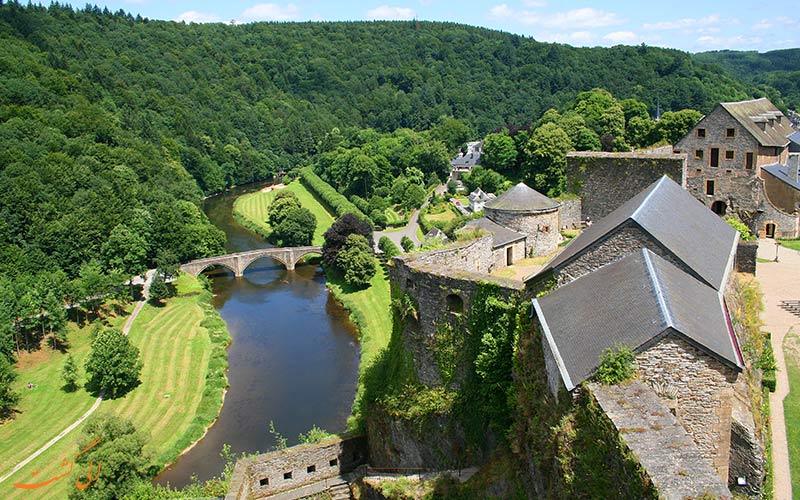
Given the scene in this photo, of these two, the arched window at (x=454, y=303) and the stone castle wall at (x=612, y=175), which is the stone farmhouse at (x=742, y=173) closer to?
the stone castle wall at (x=612, y=175)

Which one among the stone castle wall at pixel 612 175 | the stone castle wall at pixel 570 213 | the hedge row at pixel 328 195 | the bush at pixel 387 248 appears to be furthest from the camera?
the hedge row at pixel 328 195

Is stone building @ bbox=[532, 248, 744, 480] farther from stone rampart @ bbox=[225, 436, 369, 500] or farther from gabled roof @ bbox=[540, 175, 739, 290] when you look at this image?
stone rampart @ bbox=[225, 436, 369, 500]

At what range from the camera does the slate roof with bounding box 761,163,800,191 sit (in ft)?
110

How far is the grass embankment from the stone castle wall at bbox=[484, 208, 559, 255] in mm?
18574

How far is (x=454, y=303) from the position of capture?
16.9 meters

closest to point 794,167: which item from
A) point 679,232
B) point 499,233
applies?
point 499,233

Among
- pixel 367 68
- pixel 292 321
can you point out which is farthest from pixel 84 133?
pixel 367 68

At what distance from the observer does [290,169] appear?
12250 cm

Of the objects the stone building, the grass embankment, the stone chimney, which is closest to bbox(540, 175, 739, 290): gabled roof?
the stone building

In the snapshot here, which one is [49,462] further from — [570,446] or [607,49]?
[607,49]

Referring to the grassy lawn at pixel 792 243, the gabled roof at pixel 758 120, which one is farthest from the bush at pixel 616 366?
the gabled roof at pixel 758 120

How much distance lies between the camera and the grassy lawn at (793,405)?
14.6 m

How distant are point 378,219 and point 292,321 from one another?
80.6 ft

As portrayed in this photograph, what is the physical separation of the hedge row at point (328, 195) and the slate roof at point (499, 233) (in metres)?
39.7
